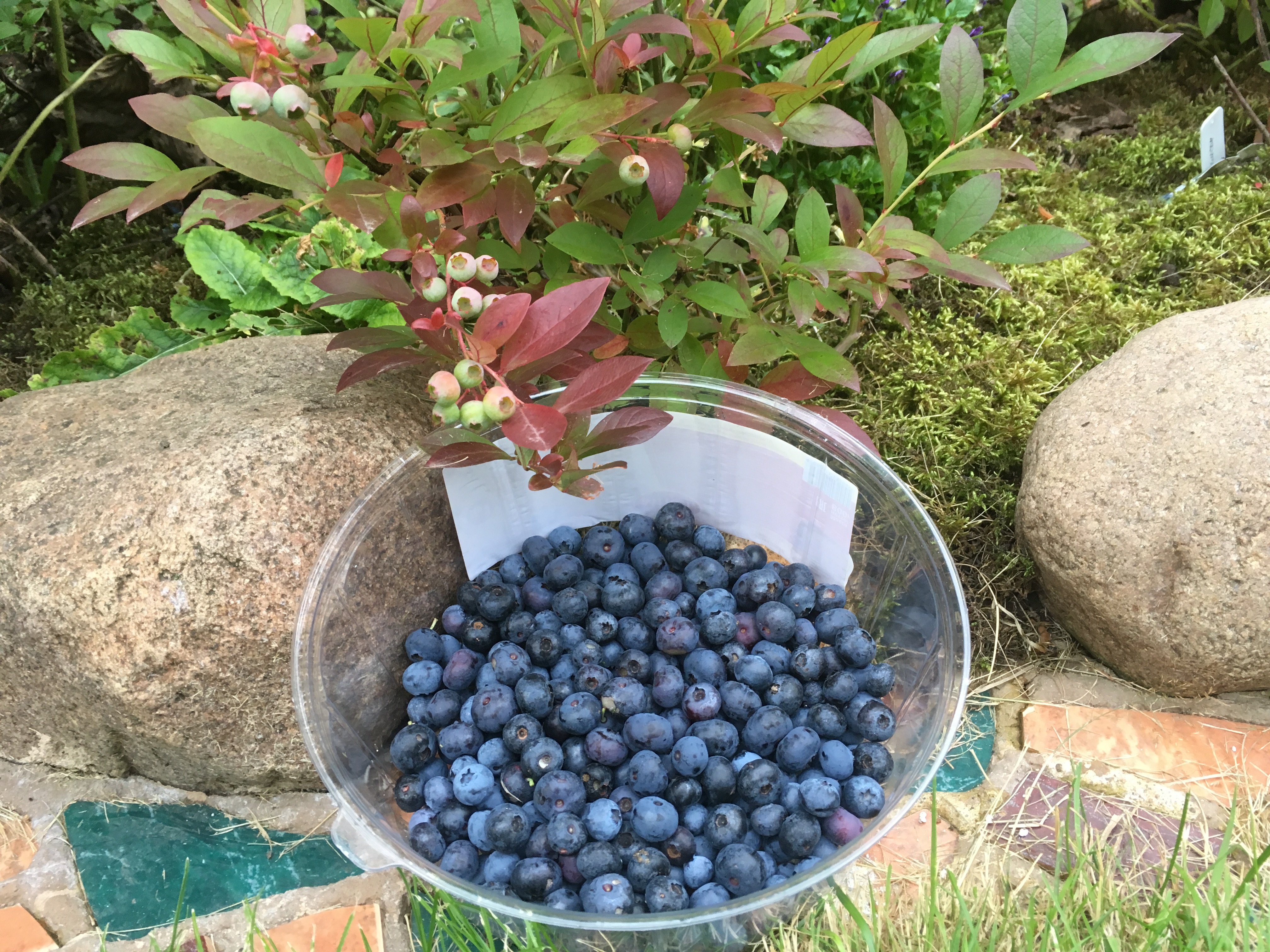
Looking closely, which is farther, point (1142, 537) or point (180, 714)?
point (1142, 537)

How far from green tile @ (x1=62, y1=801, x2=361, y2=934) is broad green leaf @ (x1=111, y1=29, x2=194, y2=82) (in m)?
1.12

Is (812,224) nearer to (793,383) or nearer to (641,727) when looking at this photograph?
(793,383)

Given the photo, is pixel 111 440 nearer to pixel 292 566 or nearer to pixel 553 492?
pixel 292 566

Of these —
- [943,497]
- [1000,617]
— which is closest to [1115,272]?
[943,497]

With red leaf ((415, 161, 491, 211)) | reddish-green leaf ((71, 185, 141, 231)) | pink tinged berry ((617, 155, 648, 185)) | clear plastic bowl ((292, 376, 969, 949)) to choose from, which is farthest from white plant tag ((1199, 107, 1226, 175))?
reddish-green leaf ((71, 185, 141, 231))

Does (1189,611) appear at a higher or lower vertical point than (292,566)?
lower

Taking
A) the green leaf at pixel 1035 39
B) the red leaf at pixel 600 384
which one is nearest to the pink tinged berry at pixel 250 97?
the red leaf at pixel 600 384

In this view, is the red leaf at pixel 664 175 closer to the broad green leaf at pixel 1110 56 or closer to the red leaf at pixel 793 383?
the red leaf at pixel 793 383

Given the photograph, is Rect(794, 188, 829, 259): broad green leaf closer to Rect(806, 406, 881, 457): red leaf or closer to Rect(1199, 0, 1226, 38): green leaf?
Rect(806, 406, 881, 457): red leaf

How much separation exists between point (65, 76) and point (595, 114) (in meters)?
2.25

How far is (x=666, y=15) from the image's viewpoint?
1022mm

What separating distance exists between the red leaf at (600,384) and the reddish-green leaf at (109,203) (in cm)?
56

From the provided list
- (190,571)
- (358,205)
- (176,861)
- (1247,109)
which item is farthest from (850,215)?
(1247,109)

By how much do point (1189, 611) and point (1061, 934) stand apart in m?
0.58
